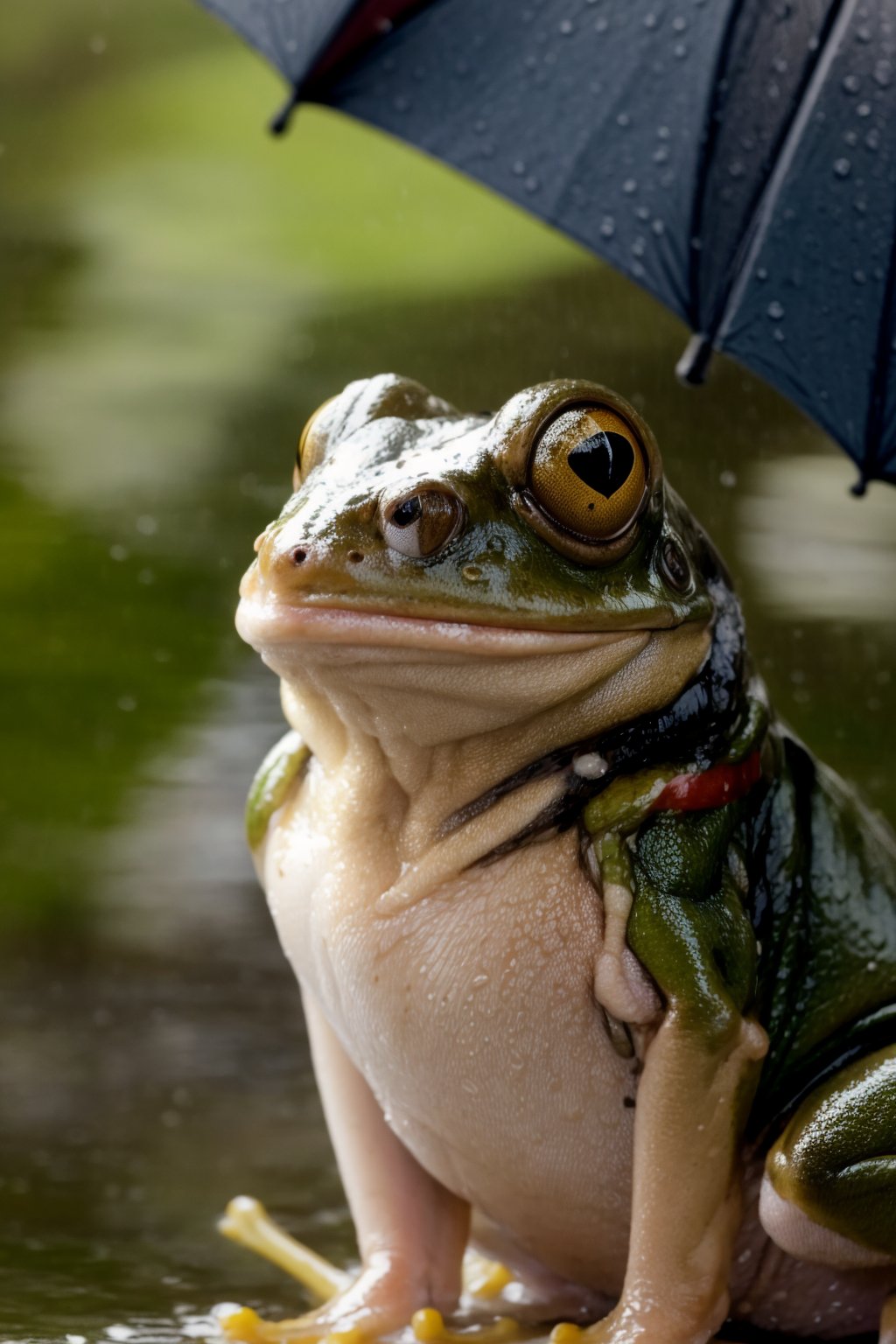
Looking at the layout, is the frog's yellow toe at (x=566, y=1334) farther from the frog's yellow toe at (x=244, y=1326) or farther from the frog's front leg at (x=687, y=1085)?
the frog's yellow toe at (x=244, y=1326)

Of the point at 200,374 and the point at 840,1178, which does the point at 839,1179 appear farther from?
the point at 200,374

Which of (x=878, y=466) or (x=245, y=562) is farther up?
(x=878, y=466)

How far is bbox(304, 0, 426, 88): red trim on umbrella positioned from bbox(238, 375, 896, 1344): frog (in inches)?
16.8

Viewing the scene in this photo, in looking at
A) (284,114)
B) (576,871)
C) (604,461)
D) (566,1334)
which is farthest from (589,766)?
(284,114)

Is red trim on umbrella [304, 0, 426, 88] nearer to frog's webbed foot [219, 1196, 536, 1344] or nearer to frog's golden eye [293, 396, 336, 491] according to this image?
frog's golden eye [293, 396, 336, 491]

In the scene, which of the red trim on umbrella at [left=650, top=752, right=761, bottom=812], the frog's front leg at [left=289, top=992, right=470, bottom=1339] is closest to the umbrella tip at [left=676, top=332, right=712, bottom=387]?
the red trim on umbrella at [left=650, top=752, right=761, bottom=812]

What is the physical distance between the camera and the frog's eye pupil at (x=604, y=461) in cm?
83

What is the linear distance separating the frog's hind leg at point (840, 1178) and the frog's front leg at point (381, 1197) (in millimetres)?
242

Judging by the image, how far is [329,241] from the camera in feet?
7.32

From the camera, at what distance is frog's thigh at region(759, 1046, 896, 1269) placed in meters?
0.86

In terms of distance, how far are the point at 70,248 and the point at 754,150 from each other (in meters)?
1.27

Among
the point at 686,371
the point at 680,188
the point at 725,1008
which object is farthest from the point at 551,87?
the point at 725,1008

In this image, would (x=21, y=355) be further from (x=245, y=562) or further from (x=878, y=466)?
(x=878, y=466)

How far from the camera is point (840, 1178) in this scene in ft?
2.81
